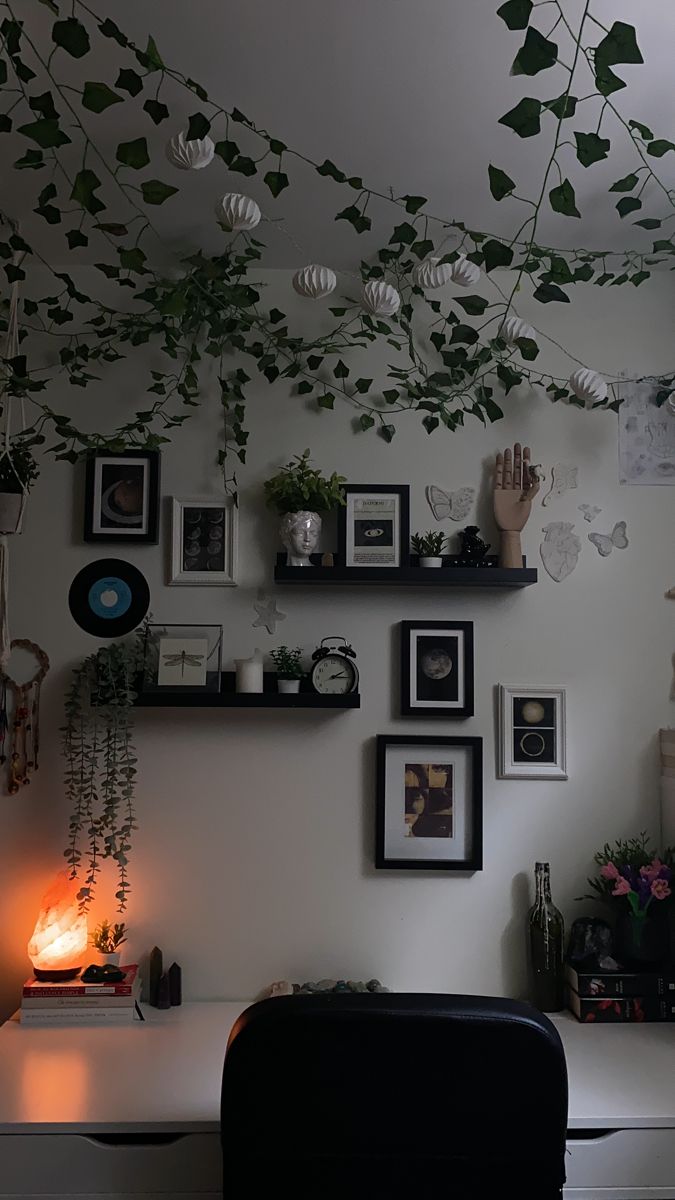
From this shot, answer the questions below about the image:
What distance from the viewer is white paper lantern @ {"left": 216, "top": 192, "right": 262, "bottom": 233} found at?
1.88 meters

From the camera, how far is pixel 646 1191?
1709 mm

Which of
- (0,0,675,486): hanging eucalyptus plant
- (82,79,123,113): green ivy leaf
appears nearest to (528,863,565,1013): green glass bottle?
(0,0,675,486): hanging eucalyptus plant

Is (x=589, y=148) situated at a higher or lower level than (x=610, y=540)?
higher

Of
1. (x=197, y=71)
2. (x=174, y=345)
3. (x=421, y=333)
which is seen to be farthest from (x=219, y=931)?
(x=197, y=71)

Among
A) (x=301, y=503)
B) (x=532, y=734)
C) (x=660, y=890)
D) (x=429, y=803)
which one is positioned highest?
(x=301, y=503)

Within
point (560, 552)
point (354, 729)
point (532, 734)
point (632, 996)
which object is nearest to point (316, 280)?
point (560, 552)

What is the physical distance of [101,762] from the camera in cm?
238

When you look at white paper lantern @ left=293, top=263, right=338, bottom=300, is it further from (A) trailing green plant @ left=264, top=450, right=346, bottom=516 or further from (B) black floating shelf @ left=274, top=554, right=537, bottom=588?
(B) black floating shelf @ left=274, top=554, right=537, bottom=588

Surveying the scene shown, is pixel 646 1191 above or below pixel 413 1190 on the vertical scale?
below

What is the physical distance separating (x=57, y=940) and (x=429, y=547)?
4.45ft

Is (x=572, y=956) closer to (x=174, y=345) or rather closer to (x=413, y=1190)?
(x=413, y=1190)

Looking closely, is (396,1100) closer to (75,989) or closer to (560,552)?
(75,989)

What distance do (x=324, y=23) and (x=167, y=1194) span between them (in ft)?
7.01

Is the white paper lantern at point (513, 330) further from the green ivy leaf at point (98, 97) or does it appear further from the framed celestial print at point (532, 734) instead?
the green ivy leaf at point (98, 97)
